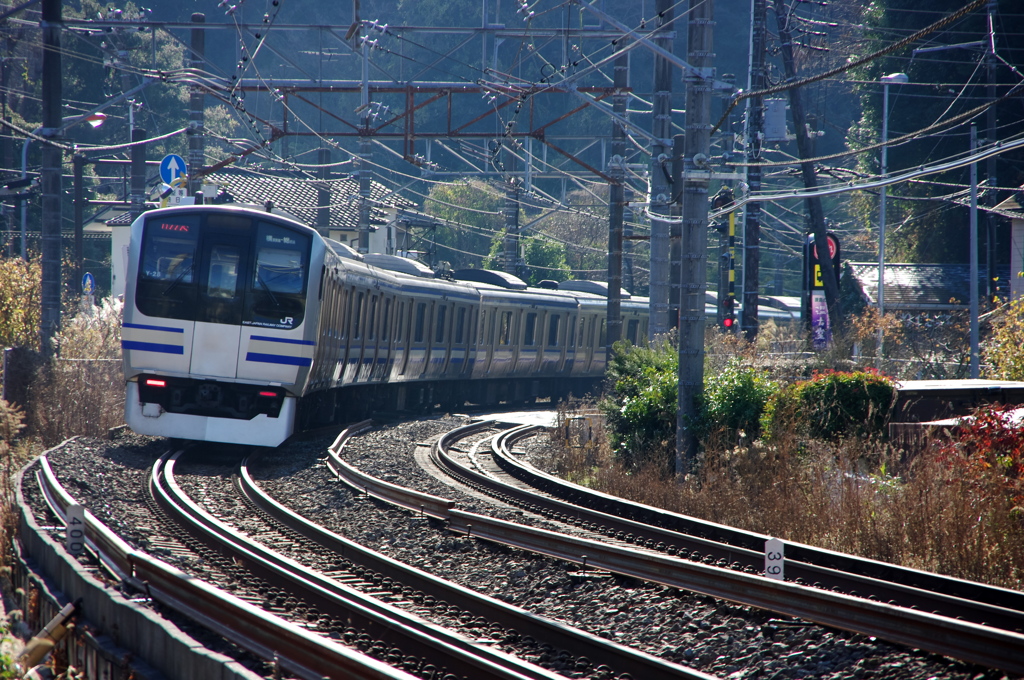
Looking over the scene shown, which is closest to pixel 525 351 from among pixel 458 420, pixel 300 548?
pixel 458 420

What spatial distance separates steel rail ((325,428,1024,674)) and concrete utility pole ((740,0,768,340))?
1201cm

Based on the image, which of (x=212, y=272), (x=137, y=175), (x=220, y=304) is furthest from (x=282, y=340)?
(x=137, y=175)

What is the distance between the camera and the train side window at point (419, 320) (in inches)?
878

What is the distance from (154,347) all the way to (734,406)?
7.31m

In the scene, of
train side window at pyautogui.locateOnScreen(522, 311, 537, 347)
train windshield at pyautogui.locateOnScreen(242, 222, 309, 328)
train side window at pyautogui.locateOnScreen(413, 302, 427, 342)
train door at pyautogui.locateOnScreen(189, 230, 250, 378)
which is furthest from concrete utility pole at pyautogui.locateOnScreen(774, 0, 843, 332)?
train door at pyautogui.locateOnScreen(189, 230, 250, 378)

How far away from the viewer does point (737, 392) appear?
12703 mm

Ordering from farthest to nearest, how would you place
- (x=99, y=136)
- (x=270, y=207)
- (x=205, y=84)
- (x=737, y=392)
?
(x=99, y=136), (x=205, y=84), (x=270, y=207), (x=737, y=392)

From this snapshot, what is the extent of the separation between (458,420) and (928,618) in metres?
16.7

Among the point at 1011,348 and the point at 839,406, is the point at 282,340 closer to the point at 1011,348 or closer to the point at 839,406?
the point at 839,406

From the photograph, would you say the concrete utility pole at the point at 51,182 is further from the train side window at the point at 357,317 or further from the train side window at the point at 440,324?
the train side window at the point at 440,324

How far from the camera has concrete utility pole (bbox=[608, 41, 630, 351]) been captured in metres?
21.1

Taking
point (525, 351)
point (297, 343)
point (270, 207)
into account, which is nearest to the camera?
point (297, 343)

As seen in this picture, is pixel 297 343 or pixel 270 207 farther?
pixel 270 207

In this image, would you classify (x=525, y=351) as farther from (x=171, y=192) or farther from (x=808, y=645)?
(x=808, y=645)
